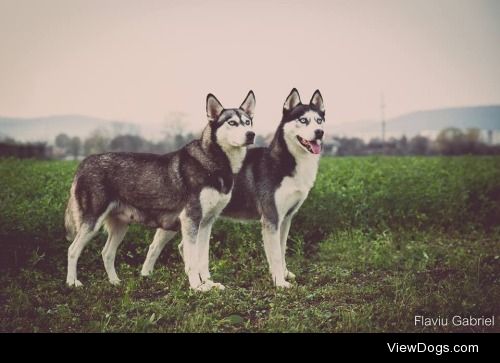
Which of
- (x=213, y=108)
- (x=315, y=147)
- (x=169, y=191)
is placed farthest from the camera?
(x=169, y=191)

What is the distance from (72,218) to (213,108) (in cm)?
179

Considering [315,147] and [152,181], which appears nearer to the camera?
[315,147]

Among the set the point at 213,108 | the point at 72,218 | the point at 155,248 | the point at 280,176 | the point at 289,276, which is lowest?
the point at 289,276

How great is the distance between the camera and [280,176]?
5.06m

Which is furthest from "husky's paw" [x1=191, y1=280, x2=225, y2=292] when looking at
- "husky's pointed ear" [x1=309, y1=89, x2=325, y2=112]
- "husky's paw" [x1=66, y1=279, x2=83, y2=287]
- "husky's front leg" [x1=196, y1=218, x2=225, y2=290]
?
"husky's pointed ear" [x1=309, y1=89, x2=325, y2=112]

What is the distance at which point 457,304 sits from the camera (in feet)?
14.6

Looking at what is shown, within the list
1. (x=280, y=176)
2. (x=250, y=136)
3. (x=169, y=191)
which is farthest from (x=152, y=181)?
(x=280, y=176)

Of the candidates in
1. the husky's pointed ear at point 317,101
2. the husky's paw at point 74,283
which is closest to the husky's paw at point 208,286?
the husky's paw at point 74,283

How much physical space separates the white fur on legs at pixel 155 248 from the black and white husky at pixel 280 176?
2.06 feet

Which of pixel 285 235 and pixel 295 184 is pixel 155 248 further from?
pixel 295 184

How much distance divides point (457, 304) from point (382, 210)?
3.18 metres

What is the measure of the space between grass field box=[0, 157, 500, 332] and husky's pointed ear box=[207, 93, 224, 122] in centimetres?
160

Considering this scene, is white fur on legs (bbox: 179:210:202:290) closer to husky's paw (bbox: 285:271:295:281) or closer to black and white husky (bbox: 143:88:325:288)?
black and white husky (bbox: 143:88:325:288)

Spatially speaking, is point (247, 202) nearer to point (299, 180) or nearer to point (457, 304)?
point (299, 180)
